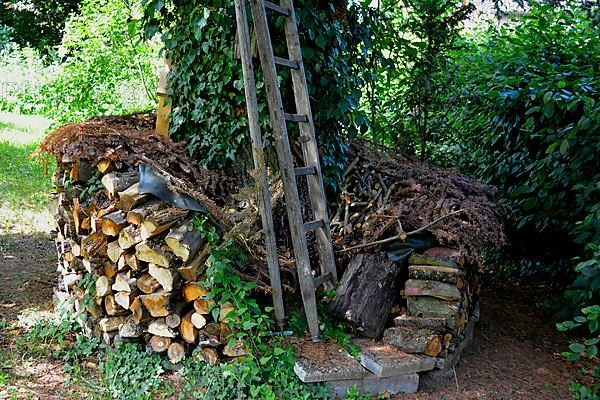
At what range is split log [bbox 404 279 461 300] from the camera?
359cm

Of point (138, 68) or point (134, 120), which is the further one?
point (138, 68)

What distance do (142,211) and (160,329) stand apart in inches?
29.5

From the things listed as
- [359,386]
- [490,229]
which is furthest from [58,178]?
[490,229]

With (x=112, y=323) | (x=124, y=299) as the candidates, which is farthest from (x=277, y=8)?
(x=112, y=323)

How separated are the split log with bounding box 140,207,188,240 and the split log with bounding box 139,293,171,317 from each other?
14.6 inches

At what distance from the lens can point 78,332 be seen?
418 centimetres

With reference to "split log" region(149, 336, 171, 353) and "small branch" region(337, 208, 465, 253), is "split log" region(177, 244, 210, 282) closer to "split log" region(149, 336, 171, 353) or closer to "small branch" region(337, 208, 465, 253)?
"split log" region(149, 336, 171, 353)

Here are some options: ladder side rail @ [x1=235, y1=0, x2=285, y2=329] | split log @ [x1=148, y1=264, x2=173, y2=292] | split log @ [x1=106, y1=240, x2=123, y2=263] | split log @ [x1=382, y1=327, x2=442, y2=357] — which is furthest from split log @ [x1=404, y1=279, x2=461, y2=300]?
split log @ [x1=106, y1=240, x2=123, y2=263]

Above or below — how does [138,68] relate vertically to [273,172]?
above

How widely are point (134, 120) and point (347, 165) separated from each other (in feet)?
6.21

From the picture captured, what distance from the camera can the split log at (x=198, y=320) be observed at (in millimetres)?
3414

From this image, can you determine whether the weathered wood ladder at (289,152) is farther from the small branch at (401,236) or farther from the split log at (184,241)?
the split log at (184,241)

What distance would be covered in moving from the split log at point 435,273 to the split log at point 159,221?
5.12 feet

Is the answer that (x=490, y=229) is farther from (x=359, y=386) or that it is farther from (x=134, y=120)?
(x=134, y=120)
